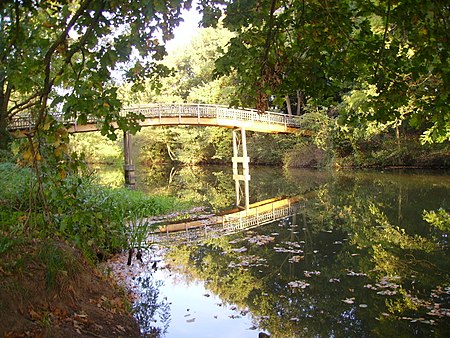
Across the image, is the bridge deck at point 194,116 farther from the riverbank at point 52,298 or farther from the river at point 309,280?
the riverbank at point 52,298

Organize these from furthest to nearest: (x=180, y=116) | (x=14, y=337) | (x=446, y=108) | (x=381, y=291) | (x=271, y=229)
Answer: (x=180, y=116) < (x=271, y=229) < (x=381, y=291) < (x=446, y=108) < (x=14, y=337)

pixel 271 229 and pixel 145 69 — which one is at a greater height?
pixel 145 69

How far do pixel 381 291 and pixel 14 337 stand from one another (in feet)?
12.8

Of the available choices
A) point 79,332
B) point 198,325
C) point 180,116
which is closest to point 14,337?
point 79,332

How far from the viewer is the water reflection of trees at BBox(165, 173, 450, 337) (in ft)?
14.3

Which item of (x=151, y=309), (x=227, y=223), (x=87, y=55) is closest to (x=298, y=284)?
(x=151, y=309)

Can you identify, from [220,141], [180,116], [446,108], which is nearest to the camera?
[446,108]

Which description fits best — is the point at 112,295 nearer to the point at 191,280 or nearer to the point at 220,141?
the point at 191,280

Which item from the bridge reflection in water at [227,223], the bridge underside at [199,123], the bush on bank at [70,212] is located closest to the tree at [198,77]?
the bridge underside at [199,123]

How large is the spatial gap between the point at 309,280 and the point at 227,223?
4.78m

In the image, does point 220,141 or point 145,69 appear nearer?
point 145,69

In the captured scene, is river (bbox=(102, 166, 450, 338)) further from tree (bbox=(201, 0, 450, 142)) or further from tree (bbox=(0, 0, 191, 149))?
tree (bbox=(0, 0, 191, 149))

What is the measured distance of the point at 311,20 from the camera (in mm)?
3361

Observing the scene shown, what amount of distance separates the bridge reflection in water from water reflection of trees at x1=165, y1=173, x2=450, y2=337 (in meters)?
0.59
